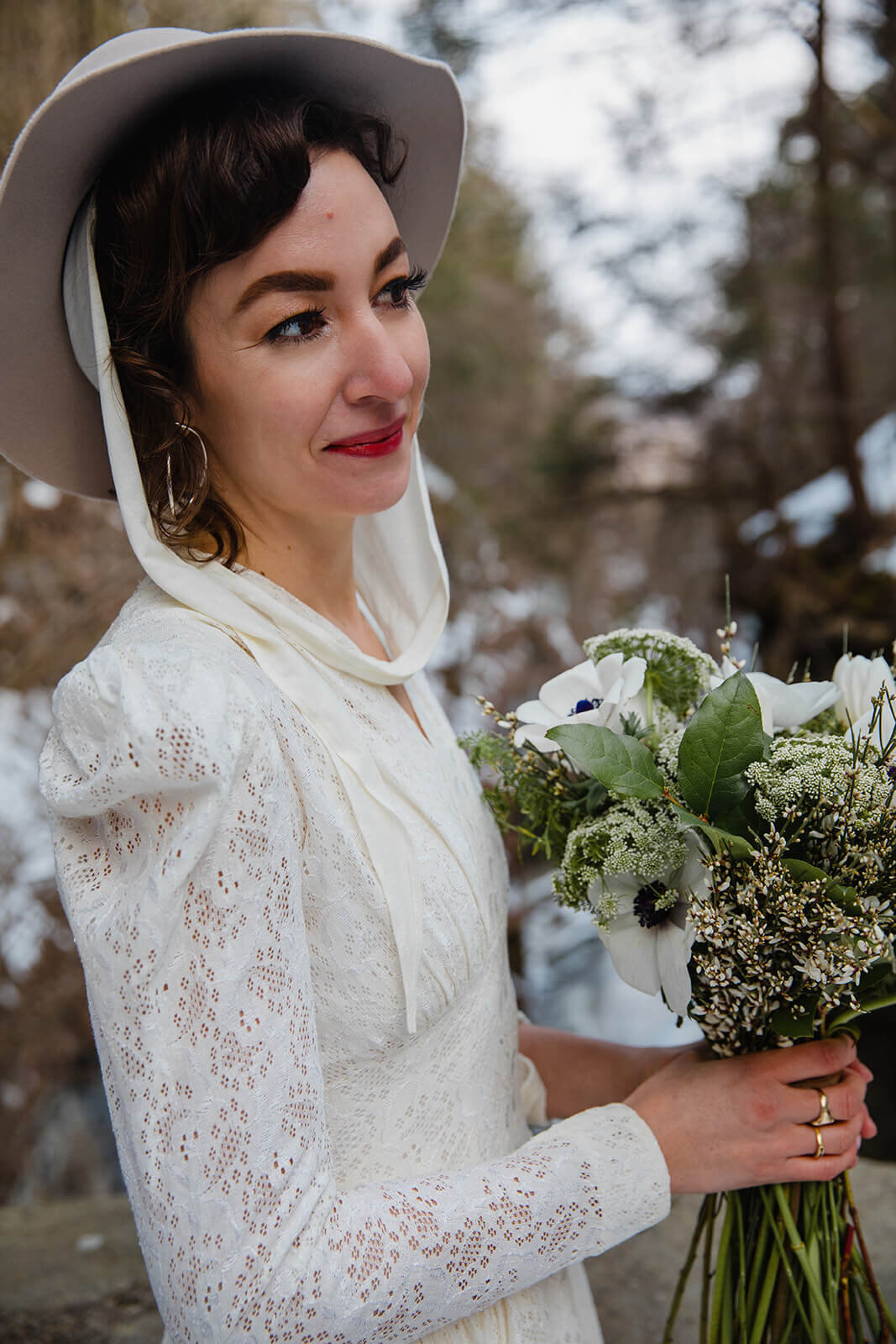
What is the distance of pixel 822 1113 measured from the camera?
1.12 metres

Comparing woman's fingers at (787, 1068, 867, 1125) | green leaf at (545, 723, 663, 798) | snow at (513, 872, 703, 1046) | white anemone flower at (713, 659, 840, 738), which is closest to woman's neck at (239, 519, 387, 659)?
green leaf at (545, 723, 663, 798)

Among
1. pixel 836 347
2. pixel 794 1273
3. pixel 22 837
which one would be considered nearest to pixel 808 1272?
pixel 794 1273

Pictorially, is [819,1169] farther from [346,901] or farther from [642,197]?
[642,197]

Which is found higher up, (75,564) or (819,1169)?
(819,1169)

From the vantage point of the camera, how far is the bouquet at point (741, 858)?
3.23 ft

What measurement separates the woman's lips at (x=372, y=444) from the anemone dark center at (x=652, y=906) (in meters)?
0.53

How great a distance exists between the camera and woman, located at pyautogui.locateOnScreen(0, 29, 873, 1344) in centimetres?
83

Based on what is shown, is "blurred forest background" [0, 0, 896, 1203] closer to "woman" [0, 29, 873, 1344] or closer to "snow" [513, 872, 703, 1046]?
"snow" [513, 872, 703, 1046]

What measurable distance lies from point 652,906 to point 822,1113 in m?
0.30

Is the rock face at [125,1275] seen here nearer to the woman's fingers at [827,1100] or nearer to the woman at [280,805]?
the woman at [280,805]

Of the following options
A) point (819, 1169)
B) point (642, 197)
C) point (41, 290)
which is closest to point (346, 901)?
point (819, 1169)

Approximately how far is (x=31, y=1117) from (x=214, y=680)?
3087 millimetres

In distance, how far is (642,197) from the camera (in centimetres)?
502

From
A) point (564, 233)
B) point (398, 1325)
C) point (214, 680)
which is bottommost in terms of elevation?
point (564, 233)
